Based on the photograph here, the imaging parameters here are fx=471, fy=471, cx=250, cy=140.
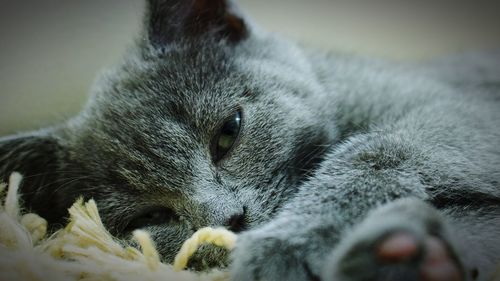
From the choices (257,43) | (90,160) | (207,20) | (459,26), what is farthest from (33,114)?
(459,26)

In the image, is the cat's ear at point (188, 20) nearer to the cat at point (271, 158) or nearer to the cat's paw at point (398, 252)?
the cat at point (271, 158)

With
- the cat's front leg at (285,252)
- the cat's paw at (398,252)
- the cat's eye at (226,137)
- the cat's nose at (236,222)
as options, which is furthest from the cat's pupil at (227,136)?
the cat's paw at (398,252)

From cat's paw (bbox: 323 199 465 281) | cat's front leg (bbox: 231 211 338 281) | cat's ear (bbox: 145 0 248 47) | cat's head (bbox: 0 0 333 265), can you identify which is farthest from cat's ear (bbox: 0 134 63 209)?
cat's paw (bbox: 323 199 465 281)

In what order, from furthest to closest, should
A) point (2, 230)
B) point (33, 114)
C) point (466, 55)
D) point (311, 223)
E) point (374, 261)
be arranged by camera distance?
point (466, 55)
point (33, 114)
point (2, 230)
point (311, 223)
point (374, 261)

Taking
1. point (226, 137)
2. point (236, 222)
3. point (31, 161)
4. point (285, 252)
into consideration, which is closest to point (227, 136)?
point (226, 137)

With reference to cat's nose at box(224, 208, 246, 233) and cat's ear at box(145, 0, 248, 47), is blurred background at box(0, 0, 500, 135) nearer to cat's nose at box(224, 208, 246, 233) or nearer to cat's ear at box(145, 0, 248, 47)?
cat's ear at box(145, 0, 248, 47)

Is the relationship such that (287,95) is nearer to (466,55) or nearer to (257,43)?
(257,43)
